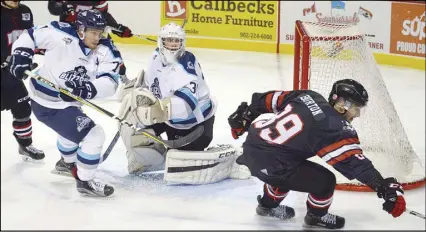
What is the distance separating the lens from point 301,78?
4949mm

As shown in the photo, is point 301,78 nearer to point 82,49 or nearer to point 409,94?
point 82,49

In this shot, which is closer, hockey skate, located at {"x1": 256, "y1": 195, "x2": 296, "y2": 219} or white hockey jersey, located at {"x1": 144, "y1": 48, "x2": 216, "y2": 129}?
hockey skate, located at {"x1": 256, "y1": 195, "x2": 296, "y2": 219}

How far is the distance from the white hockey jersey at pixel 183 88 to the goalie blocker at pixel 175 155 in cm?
7

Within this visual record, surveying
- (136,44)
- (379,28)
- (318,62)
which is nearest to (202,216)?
(318,62)

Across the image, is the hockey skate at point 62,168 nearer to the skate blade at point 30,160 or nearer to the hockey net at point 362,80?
the skate blade at point 30,160

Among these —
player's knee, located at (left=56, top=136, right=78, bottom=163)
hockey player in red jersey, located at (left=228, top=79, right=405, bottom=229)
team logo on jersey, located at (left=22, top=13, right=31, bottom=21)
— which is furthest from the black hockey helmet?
team logo on jersey, located at (left=22, top=13, right=31, bottom=21)

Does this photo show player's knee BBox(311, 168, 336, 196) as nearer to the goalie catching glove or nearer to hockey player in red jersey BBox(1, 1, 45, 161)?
the goalie catching glove

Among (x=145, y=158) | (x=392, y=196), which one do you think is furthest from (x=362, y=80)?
(x=392, y=196)

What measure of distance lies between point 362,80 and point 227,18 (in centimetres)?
316

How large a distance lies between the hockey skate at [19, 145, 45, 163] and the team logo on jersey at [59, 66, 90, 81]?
0.70 metres

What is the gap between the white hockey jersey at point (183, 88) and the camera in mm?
4566

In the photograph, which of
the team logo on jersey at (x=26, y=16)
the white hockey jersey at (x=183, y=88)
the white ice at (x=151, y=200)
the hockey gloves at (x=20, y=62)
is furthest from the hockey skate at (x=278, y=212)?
the team logo on jersey at (x=26, y=16)

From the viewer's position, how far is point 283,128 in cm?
389

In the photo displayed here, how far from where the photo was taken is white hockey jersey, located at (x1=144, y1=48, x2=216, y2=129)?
4.57 m
